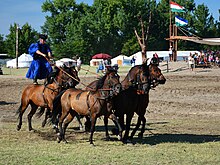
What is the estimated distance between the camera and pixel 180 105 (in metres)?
22.8

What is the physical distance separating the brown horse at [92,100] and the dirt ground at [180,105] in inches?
119

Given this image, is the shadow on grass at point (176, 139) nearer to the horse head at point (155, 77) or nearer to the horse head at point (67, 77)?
the horse head at point (155, 77)

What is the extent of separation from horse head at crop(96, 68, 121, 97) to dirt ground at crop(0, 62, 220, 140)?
3.17 meters

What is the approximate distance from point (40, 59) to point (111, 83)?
13.4 feet

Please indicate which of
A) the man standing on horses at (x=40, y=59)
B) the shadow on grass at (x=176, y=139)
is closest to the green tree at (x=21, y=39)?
→ the man standing on horses at (x=40, y=59)

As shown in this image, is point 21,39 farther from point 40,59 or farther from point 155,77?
point 155,77

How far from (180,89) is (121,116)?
16.4 meters

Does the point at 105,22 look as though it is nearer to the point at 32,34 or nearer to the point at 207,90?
the point at 32,34

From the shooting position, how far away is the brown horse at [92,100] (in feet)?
39.4

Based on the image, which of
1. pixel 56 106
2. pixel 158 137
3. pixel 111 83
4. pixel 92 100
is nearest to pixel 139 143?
pixel 158 137

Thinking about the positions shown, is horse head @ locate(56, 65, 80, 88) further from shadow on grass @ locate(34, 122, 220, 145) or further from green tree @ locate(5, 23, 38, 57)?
green tree @ locate(5, 23, 38, 57)

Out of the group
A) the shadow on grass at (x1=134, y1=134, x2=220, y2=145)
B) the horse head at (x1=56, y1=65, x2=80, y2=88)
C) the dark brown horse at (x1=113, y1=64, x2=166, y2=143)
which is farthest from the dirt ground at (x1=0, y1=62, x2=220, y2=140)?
the horse head at (x1=56, y1=65, x2=80, y2=88)

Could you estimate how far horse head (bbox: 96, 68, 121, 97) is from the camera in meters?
11.8

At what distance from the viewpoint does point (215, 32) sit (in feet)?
346
